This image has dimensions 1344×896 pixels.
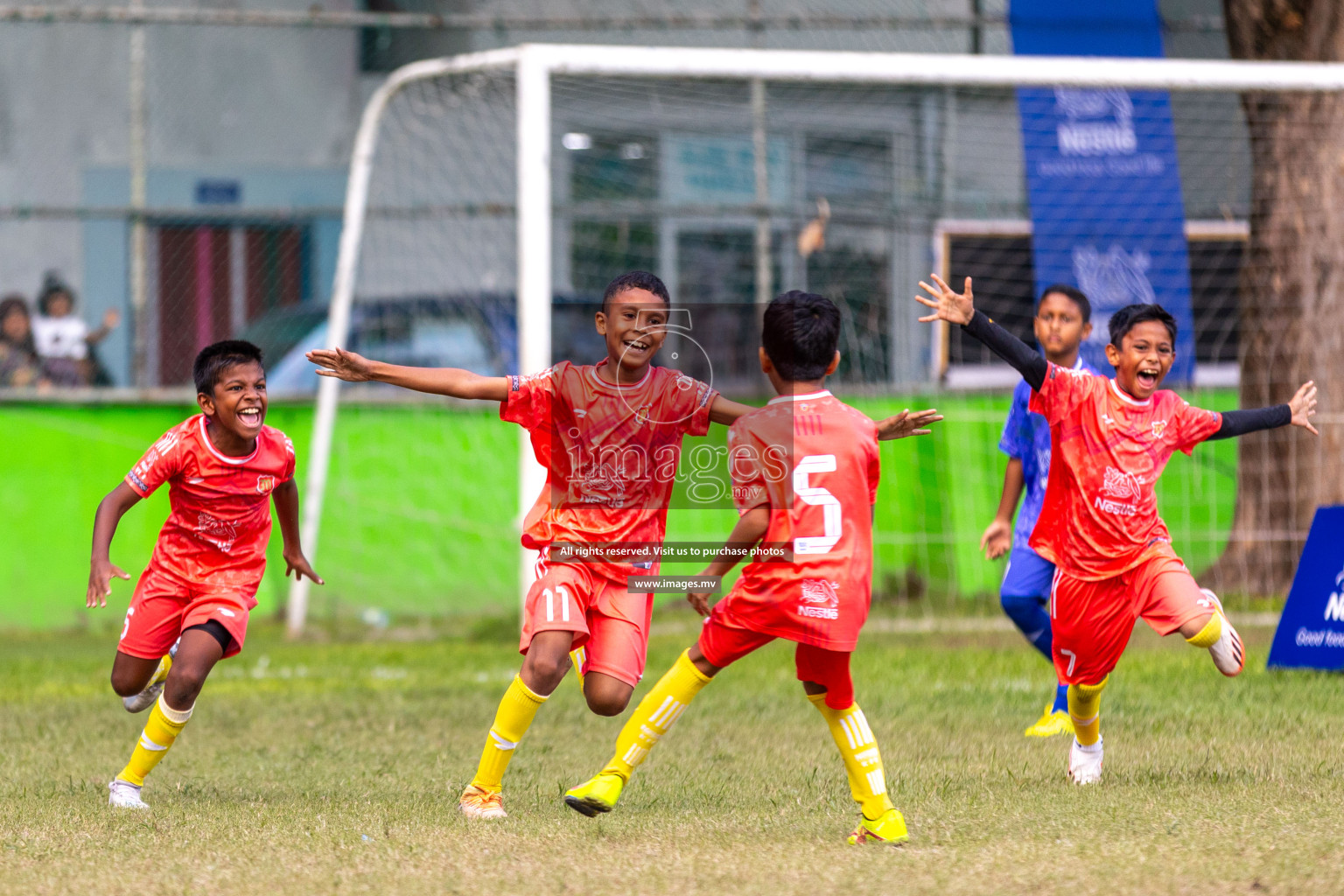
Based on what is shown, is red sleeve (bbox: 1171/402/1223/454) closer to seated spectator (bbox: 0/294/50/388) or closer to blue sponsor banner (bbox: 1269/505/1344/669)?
blue sponsor banner (bbox: 1269/505/1344/669)

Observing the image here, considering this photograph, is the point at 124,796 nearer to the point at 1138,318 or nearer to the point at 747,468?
the point at 747,468

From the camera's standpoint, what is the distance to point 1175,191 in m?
11.6

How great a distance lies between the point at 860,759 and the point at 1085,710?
4.43 feet

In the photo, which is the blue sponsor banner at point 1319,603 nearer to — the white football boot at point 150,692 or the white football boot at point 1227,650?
the white football boot at point 1227,650

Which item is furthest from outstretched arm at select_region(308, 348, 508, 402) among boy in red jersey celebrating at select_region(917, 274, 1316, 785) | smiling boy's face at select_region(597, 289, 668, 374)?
boy in red jersey celebrating at select_region(917, 274, 1316, 785)

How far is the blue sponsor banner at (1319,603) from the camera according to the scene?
25.2 ft

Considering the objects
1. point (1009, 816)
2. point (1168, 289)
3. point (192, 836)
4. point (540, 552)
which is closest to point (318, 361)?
point (540, 552)

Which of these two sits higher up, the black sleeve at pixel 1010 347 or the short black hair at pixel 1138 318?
the short black hair at pixel 1138 318

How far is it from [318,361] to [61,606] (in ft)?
24.8

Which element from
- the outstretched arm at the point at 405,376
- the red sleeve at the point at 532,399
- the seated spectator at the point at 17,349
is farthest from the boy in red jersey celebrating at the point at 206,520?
the seated spectator at the point at 17,349

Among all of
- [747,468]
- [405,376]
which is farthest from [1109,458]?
[405,376]

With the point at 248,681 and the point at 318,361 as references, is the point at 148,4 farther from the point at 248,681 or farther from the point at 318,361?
the point at 318,361

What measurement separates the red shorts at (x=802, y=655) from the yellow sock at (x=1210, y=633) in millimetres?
1373

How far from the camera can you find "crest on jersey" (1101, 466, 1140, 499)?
18.1ft
